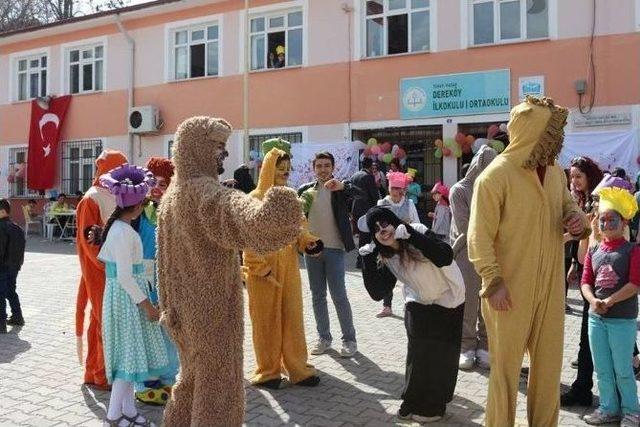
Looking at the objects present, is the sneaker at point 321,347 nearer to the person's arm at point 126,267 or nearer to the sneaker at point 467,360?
the sneaker at point 467,360

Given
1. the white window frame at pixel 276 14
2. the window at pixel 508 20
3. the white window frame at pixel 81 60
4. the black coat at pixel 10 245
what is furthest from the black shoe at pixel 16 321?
the white window frame at pixel 81 60

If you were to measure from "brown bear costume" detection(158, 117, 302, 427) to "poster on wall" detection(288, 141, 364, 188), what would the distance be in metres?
10.7

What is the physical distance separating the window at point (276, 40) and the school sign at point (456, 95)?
3239mm

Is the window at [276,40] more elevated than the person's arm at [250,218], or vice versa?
the window at [276,40]

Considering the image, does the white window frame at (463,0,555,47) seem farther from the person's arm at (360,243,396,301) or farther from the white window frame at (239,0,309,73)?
the person's arm at (360,243,396,301)

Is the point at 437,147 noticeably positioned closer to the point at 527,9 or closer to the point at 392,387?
the point at 527,9

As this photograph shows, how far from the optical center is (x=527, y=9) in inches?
527

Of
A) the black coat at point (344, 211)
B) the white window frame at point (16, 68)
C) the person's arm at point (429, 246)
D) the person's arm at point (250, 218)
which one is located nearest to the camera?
the person's arm at point (250, 218)

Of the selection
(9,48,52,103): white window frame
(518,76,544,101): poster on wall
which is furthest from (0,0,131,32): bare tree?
(518,76,544,101): poster on wall

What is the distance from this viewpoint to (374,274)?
4.34 metres

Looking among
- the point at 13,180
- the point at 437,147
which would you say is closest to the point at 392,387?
the point at 437,147

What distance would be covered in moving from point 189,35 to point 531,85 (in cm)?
953

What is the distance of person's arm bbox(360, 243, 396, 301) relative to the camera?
14.2ft

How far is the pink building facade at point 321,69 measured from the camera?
12805mm
